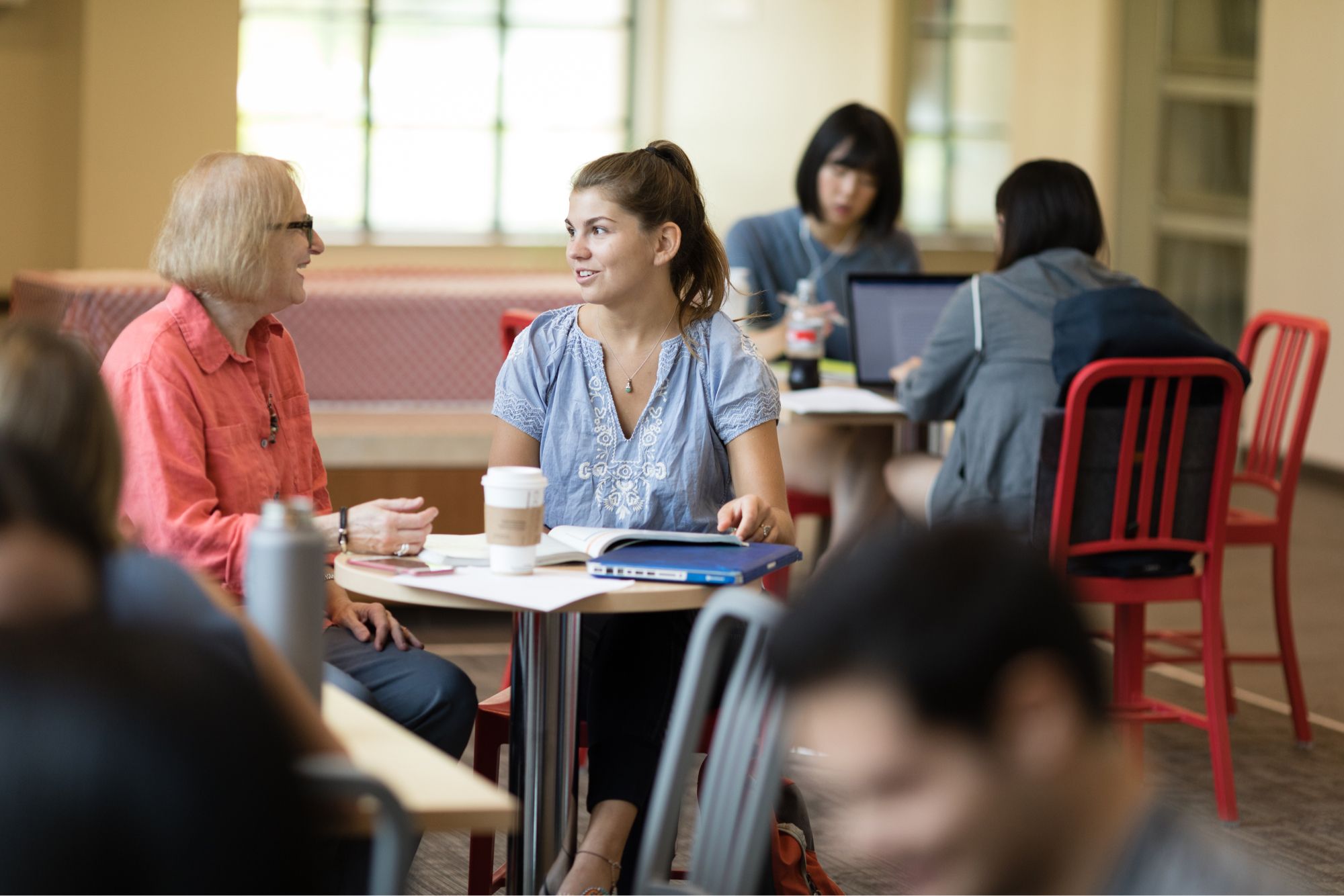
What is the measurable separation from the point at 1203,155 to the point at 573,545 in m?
7.65

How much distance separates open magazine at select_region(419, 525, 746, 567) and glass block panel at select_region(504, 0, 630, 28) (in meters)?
7.19

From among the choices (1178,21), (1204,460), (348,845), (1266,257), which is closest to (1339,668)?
(1204,460)

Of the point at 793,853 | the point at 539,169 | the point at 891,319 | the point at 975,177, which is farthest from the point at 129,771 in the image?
the point at 975,177

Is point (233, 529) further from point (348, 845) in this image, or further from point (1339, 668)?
point (1339, 668)

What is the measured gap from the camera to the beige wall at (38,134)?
7832mm

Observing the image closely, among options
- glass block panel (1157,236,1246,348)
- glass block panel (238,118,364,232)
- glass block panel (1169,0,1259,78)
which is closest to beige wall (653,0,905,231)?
glass block panel (1169,0,1259,78)

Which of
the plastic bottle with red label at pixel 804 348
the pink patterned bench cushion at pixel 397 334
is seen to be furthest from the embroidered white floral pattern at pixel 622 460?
the pink patterned bench cushion at pixel 397 334

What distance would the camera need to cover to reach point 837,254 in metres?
4.43

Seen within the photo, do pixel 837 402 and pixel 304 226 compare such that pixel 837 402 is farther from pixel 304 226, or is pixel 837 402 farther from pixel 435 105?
pixel 435 105

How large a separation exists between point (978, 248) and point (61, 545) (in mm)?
8824

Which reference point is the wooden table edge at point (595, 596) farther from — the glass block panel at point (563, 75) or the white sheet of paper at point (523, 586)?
the glass block panel at point (563, 75)

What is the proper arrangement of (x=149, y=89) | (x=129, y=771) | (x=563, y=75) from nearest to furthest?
(x=129, y=771), (x=149, y=89), (x=563, y=75)

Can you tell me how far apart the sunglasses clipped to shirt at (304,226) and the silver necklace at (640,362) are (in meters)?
0.47

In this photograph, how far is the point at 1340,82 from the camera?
24.1ft
